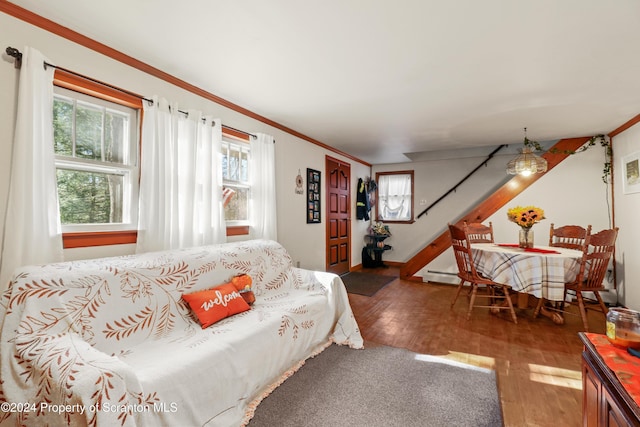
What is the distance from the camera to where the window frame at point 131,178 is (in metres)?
1.86

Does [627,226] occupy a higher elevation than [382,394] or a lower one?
higher

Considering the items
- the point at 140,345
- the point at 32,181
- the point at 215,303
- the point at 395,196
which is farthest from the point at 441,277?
the point at 32,181

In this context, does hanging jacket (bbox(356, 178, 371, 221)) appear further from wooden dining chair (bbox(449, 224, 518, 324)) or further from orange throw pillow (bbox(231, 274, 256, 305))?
orange throw pillow (bbox(231, 274, 256, 305))

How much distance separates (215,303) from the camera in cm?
200

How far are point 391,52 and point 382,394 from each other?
2.30m

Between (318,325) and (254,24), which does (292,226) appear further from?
(254,24)

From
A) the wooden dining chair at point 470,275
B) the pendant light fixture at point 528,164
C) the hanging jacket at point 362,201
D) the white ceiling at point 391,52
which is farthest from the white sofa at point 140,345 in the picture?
the hanging jacket at point 362,201

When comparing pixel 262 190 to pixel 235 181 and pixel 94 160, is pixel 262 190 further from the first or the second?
Result: pixel 94 160

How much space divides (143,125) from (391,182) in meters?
5.30

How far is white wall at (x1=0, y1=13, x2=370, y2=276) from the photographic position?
1.62 meters

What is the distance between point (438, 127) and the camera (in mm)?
3820

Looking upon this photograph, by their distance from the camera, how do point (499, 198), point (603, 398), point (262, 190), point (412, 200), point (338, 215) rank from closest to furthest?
point (603, 398) < point (262, 190) < point (499, 198) < point (338, 215) < point (412, 200)

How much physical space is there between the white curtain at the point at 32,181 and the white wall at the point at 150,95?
0.06 metres

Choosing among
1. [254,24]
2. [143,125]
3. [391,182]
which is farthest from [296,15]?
[391,182]
